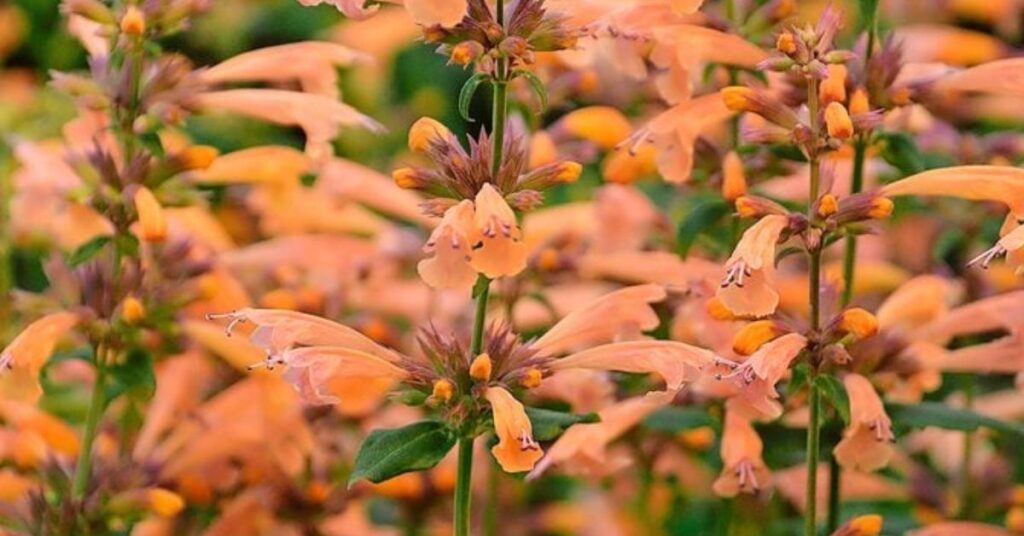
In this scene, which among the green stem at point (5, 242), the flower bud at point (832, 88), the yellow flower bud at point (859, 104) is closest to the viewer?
the flower bud at point (832, 88)

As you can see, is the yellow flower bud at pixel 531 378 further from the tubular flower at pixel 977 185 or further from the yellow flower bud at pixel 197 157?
the yellow flower bud at pixel 197 157

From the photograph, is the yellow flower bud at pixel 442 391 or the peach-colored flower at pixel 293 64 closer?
the yellow flower bud at pixel 442 391

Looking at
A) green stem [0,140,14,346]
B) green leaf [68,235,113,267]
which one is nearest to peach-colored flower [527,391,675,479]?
green leaf [68,235,113,267]

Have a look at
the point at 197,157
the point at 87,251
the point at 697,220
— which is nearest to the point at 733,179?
the point at 697,220

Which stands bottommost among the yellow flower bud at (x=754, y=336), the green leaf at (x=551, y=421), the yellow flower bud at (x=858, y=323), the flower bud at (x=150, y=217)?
the green leaf at (x=551, y=421)

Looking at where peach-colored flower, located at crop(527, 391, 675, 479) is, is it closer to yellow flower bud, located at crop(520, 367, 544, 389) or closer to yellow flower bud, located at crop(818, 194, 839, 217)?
yellow flower bud, located at crop(520, 367, 544, 389)

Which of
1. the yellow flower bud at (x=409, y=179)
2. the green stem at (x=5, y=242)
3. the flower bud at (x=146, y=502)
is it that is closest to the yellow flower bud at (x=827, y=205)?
the yellow flower bud at (x=409, y=179)
